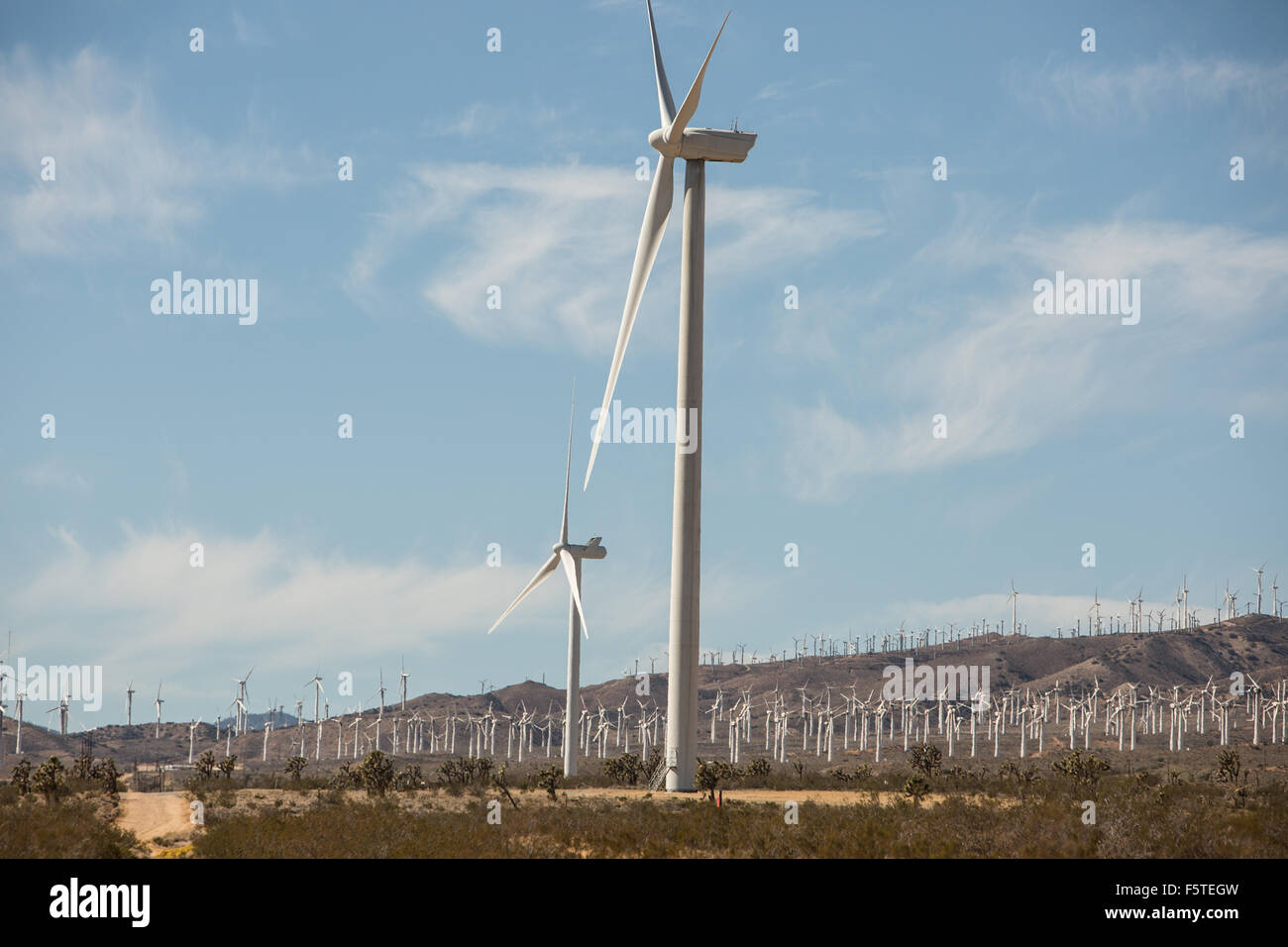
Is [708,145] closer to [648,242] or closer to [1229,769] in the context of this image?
[648,242]

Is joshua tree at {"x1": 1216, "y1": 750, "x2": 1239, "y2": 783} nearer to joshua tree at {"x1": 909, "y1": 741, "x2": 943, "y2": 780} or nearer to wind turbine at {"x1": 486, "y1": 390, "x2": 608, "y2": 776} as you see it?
joshua tree at {"x1": 909, "y1": 741, "x2": 943, "y2": 780}

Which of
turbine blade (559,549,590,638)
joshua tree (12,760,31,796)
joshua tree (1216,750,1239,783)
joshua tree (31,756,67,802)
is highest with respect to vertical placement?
turbine blade (559,549,590,638)

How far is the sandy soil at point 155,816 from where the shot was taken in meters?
35.8

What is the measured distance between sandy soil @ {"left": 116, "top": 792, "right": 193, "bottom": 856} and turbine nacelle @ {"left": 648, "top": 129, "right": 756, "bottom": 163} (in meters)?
28.8

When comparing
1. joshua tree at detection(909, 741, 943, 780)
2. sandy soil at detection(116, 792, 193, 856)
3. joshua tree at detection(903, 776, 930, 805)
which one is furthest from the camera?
joshua tree at detection(909, 741, 943, 780)

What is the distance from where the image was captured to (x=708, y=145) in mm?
44125

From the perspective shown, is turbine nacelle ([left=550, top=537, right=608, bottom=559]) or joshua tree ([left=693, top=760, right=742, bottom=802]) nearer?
joshua tree ([left=693, top=760, right=742, bottom=802])

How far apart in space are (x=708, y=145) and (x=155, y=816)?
31087mm

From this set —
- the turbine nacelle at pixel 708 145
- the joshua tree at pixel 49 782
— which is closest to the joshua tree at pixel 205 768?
the joshua tree at pixel 49 782

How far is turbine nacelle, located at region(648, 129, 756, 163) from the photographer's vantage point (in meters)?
44.1

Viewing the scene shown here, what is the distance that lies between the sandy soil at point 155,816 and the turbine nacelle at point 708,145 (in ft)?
94.4

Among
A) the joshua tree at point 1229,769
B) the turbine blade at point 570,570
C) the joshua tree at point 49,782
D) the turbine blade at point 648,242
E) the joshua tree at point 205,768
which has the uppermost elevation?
the turbine blade at point 648,242

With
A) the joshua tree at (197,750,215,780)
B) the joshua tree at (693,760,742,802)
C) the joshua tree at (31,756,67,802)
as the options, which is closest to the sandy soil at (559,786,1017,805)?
the joshua tree at (693,760,742,802)

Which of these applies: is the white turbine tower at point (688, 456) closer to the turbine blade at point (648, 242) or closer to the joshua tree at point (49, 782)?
the turbine blade at point (648, 242)
